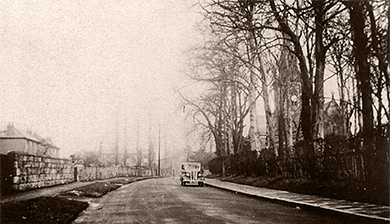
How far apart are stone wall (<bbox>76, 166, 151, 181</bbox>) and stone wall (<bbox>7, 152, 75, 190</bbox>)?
5823mm

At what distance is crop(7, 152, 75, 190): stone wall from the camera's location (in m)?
15.1

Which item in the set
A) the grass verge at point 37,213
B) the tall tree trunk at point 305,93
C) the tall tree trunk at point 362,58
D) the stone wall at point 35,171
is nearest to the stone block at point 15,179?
the stone wall at point 35,171

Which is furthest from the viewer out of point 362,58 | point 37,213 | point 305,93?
point 305,93

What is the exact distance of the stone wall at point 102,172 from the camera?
3166cm

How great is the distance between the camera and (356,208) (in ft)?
32.6

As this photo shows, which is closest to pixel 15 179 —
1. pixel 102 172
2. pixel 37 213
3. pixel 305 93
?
pixel 37 213

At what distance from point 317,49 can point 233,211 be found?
8.61m

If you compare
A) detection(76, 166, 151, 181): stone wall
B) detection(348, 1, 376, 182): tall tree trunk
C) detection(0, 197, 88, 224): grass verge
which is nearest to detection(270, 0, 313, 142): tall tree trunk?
detection(348, 1, 376, 182): tall tree trunk

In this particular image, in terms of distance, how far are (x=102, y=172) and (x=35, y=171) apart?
24.4 meters

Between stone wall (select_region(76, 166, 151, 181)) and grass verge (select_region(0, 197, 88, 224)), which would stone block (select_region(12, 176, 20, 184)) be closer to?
grass verge (select_region(0, 197, 88, 224))

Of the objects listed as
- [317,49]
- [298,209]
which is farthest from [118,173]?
[298,209]

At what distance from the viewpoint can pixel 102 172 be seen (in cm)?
4172

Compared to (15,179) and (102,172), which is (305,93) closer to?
(15,179)

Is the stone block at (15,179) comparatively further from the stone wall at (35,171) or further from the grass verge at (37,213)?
the grass verge at (37,213)
